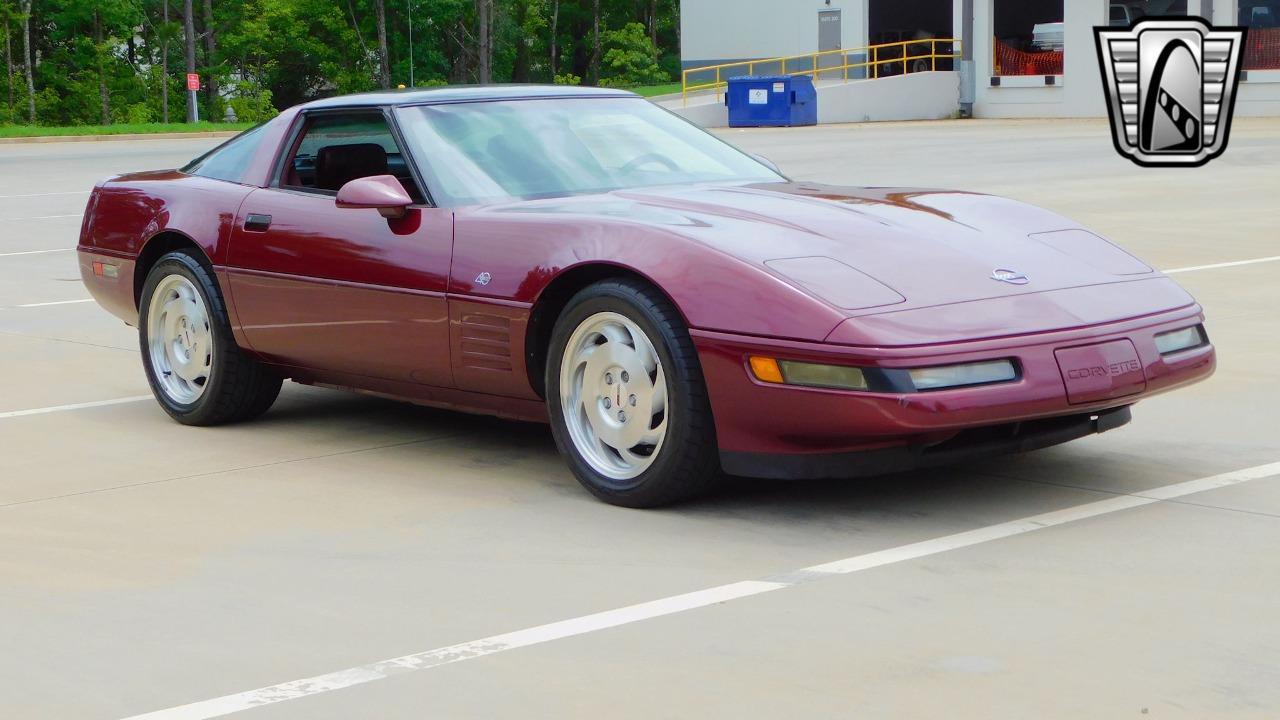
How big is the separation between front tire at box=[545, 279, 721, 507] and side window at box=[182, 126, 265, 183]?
219cm

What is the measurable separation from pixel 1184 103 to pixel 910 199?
28910 mm

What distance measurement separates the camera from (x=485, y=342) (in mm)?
5836

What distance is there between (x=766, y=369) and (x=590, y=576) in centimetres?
82

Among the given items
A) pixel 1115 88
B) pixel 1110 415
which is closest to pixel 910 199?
pixel 1110 415

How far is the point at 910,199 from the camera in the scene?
6.10m

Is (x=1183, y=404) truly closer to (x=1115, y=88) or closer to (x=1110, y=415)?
(x=1110, y=415)

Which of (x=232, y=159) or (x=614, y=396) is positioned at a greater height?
(x=232, y=159)

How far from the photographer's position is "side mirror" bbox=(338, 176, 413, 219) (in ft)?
19.7

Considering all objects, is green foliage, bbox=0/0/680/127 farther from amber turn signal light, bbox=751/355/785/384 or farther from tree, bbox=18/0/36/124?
amber turn signal light, bbox=751/355/785/384

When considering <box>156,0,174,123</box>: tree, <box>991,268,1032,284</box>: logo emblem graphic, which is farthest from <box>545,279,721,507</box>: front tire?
<box>156,0,174,123</box>: tree

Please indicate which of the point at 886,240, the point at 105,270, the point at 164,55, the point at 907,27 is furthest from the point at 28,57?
the point at 886,240

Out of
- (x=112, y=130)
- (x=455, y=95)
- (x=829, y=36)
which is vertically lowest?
(x=455, y=95)

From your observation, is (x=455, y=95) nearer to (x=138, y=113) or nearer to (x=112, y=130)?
(x=112, y=130)

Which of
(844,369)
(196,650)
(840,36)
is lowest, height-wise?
(196,650)
